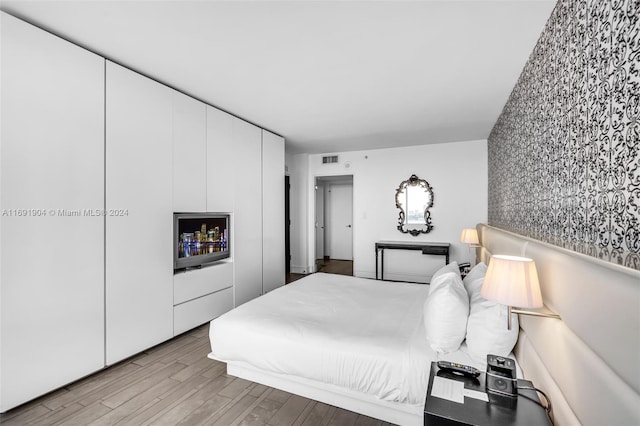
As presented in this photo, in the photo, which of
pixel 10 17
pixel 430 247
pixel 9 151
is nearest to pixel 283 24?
pixel 10 17

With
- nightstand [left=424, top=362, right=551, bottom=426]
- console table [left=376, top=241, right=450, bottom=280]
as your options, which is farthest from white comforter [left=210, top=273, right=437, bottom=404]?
console table [left=376, top=241, right=450, bottom=280]

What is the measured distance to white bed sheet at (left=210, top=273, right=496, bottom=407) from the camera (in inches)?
69.6

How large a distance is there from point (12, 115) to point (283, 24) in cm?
187

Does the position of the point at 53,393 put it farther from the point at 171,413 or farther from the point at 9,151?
the point at 9,151

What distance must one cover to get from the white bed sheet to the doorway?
5029 millimetres

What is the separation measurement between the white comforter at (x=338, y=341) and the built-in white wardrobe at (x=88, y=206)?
3.12ft

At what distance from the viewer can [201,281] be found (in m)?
3.38

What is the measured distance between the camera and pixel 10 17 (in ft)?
6.29

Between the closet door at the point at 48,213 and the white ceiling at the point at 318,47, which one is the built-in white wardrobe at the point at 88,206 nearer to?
the closet door at the point at 48,213

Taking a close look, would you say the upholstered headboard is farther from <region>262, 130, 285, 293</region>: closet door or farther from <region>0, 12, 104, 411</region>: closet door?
<region>262, 130, 285, 293</region>: closet door

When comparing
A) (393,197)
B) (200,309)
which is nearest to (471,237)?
(393,197)

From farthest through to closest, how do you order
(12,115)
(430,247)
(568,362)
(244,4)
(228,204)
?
(430,247), (228,204), (12,115), (244,4), (568,362)

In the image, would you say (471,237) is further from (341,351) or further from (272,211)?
(272,211)

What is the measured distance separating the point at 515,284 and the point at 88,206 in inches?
113
